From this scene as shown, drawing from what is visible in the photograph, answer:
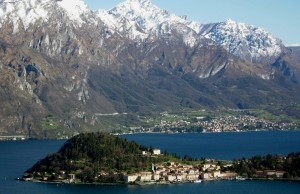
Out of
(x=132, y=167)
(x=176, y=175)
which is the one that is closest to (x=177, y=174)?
(x=176, y=175)

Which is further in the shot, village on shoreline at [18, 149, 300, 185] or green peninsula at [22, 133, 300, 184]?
green peninsula at [22, 133, 300, 184]

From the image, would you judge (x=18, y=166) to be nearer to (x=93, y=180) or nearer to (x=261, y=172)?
(x=93, y=180)

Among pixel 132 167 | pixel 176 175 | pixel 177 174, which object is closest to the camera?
pixel 176 175

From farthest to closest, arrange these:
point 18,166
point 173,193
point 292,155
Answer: point 18,166 → point 292,155 → point 173,193

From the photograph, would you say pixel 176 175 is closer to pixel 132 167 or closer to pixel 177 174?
pixel 177 174

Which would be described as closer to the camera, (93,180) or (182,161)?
(93,180)

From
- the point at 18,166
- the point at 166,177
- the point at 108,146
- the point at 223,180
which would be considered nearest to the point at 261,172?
the point at 223,180

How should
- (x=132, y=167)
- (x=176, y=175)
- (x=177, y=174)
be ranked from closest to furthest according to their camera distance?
(x=176, y=175), (x=177, y=174), (x=132, y=167)

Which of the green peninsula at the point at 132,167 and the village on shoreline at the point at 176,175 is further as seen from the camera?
the green peninsula at the point at 132,167

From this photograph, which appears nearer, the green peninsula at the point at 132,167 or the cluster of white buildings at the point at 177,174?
the cluster of white buildings at the point at 177,174

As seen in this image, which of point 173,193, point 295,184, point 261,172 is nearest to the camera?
point 173,193
